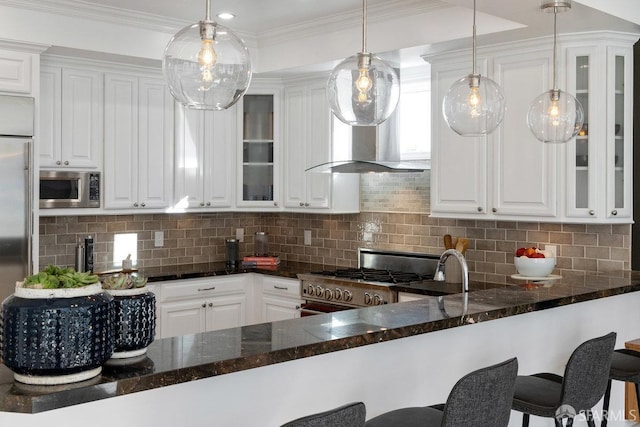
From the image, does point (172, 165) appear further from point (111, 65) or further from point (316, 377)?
point (316, 377)

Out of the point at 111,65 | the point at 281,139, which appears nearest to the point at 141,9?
the point at 111,65

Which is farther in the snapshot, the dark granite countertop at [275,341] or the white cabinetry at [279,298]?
the white cabinetry at [279,298]

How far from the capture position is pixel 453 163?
191 inches

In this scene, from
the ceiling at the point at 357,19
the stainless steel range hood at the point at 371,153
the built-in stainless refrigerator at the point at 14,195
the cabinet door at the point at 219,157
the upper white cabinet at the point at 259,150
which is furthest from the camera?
the upper white cabinet at the point at 259,150

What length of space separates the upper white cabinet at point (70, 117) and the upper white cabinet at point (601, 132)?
326 centimetres

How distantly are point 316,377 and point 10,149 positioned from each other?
281 cm

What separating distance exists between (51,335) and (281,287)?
4.01m

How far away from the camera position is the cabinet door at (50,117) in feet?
16.4

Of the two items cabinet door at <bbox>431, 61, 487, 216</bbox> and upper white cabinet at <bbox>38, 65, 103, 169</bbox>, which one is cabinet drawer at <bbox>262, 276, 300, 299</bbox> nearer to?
cabinet door at <bbox>431, 61, 487, 216</bbox>

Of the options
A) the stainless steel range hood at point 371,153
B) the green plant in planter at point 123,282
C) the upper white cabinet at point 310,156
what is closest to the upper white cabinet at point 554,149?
the stainless steel range hood at point 371,153

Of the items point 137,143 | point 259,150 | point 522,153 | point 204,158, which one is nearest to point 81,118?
point 137,143

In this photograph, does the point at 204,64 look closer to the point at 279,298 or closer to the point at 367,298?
the point at 367,298

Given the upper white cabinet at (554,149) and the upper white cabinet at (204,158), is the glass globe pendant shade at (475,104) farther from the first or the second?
the upper white cabinet at (204,158)

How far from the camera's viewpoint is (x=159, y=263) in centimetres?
605
